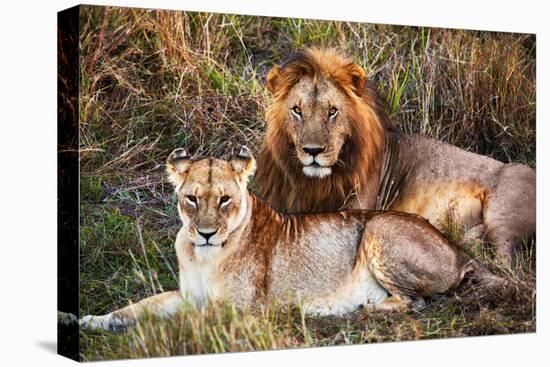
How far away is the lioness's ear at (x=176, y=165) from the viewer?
734 centimetres

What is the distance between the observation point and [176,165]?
7.36 m

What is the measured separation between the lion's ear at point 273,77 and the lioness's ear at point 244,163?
1.59 ft

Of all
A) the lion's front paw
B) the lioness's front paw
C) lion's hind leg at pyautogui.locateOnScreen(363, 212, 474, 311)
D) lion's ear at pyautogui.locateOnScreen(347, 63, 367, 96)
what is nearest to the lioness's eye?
the lion's front paw

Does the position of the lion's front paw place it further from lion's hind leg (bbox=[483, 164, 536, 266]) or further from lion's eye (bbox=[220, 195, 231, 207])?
lion's hind leg (bbox=[483, 164, 536, 266])

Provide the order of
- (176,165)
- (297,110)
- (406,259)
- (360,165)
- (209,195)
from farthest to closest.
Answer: (360,165) < (297,110) < (406,259) < (176,165) < (209,195)

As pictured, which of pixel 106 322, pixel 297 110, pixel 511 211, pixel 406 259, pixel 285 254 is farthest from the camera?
pixel 511 211

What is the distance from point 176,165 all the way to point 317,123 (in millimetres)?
971

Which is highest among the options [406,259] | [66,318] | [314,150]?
[314,150]

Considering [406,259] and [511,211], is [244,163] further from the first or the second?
[511,211]

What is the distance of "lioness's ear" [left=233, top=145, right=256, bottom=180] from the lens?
7.43 m

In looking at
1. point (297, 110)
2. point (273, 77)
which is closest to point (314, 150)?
point (297, 110)

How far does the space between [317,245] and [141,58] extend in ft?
5.27

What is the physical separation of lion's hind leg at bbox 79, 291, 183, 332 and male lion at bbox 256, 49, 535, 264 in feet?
3.14

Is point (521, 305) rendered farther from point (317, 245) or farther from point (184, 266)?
point (184, 266)
